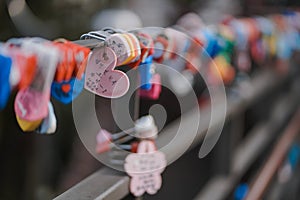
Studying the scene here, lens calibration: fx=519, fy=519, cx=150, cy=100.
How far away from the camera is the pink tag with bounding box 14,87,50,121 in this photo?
508mm

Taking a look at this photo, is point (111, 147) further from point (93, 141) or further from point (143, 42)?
point (143, 42)

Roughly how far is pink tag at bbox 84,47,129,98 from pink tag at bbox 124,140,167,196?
18cm

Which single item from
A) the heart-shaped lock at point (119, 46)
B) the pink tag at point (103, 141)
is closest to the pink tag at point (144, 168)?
the pink tag at point (103, 141)

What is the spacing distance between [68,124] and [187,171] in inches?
13.3

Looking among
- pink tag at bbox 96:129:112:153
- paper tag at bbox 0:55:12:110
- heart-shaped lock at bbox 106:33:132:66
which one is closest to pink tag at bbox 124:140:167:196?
pink tag at bbox 96:129:112:153

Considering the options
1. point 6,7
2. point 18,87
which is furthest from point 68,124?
point 18,87

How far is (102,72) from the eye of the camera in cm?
54

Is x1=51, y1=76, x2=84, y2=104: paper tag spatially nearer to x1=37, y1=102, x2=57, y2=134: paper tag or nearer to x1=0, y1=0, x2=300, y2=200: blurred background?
x1=37, y1=102, x2=57, y2=134: paper tag

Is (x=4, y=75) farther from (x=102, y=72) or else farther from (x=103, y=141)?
(x=103, y=141)

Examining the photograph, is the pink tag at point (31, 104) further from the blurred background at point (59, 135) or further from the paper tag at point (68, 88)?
the blurred background at point (59, 135)

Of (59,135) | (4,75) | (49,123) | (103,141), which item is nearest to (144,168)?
(103,141)

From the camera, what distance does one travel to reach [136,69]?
67 cm

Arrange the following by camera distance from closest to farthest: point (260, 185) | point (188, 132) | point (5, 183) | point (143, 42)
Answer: point (143, 42)
point (188, 132)
point (5, 183)
point (260, 185)

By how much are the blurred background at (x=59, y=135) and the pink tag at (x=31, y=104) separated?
43cm
